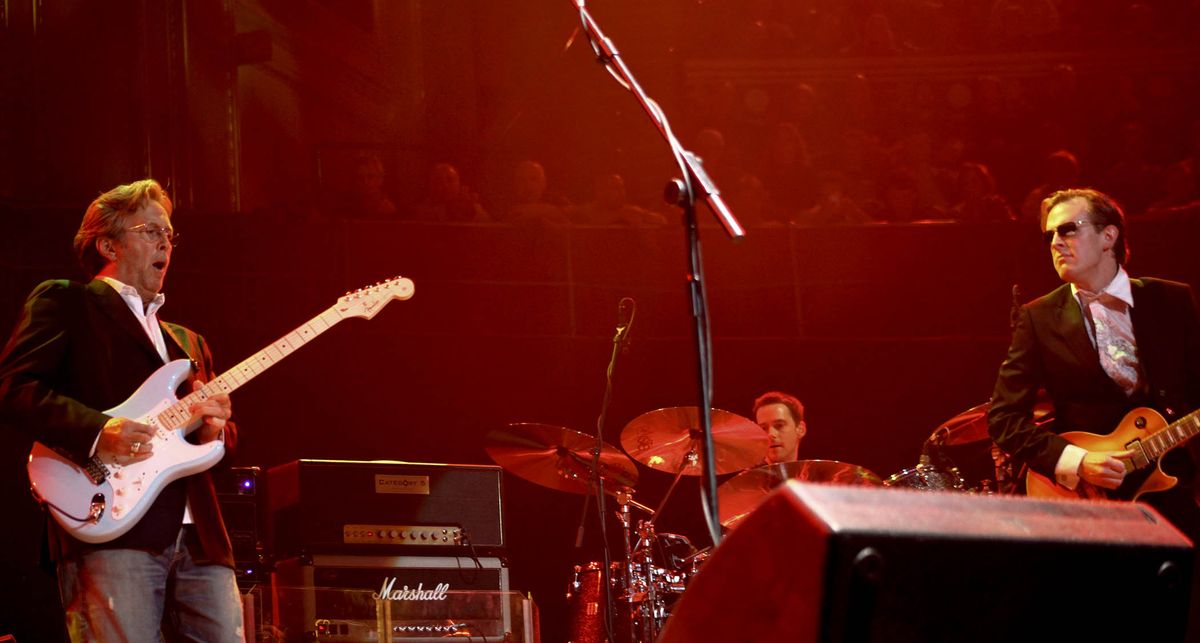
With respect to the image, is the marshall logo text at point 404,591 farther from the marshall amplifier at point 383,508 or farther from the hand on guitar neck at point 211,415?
the hand on guitar neck at point 211,415

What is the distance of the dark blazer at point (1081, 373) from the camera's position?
11.7 ft

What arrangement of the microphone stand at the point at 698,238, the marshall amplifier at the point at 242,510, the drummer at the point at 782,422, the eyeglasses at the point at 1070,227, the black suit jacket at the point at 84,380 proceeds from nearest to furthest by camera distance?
the microphone stand at the point at 698,238
the black suit jacket at the point at 84,380
the eyeglasses at the point at 1070,227
the marshall amplifier at the point at 242,510
the drummer at the point at 782,422

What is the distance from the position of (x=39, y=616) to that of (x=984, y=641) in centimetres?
456

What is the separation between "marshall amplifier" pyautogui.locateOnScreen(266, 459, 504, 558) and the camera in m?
4.31

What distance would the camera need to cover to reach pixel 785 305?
6.34 m

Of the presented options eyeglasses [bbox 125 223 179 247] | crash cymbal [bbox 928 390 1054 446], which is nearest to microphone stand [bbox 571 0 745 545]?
eyeglasses [bbox 125 223 179 247]

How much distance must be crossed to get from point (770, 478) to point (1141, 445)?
1696 millimetres

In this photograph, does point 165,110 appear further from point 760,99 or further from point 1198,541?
point 1198,541

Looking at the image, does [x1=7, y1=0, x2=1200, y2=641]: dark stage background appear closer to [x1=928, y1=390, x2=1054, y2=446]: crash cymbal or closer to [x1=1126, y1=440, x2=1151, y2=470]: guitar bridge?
[x1=928, y1=390, x2=1054, y2=446]: crash cymbal

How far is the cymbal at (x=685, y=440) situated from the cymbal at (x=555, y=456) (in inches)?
5.4

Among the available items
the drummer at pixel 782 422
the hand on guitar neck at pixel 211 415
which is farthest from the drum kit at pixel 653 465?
the hand on guitar neck at pixel 211 415

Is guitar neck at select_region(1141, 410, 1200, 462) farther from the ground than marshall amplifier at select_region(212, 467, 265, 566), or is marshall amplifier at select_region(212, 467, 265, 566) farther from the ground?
guitar neck at select_region(1141, 410, 1200, 462)

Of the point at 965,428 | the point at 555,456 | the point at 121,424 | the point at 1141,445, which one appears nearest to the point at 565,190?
the point at 555,456

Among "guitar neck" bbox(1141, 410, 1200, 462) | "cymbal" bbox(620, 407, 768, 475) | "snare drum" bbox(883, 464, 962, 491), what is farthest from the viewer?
"cymbal" bbox(620, 407, 768, 475)
